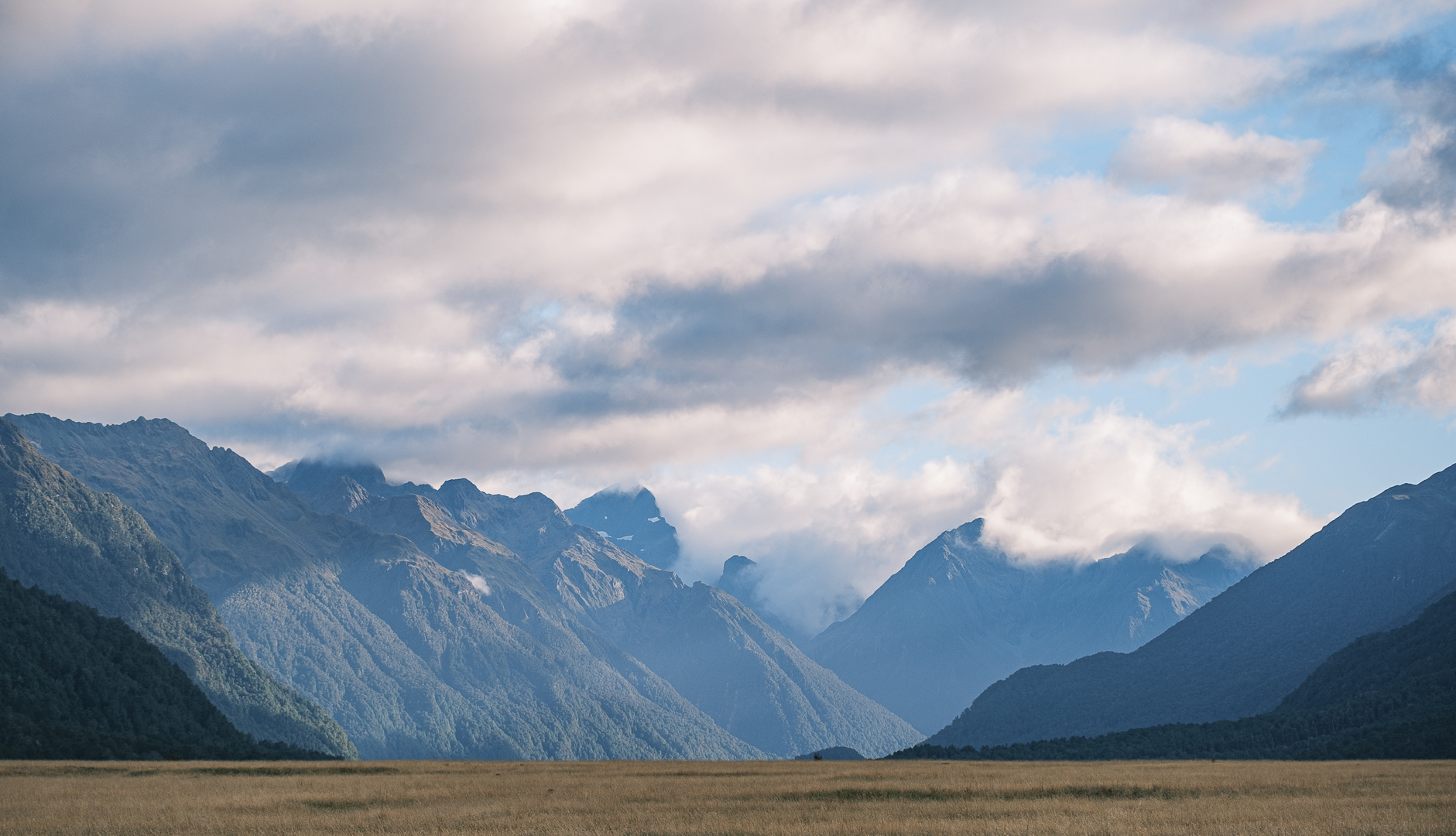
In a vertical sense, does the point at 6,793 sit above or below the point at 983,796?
above

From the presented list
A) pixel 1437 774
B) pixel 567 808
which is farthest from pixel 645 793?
pixel 1437 774

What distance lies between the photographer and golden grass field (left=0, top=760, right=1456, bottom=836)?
72.5 m

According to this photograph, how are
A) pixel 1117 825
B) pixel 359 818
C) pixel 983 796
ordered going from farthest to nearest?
pixel 983 796, pixel 359 818, pixel 1117 825

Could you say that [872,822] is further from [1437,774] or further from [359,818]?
[1437,774]

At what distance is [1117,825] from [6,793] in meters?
83.9

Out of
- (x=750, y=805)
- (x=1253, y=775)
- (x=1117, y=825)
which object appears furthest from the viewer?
(x=1253, y=775)

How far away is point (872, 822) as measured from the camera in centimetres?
7488

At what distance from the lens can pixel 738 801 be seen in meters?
90.2

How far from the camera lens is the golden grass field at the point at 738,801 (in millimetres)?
72500

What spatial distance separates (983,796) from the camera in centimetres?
9481

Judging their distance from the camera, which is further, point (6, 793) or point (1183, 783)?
point (1183, 783)

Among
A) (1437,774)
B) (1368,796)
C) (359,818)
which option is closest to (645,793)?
(359,818)

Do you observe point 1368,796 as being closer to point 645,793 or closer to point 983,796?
point 983,796

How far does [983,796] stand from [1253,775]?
36.1 meters
